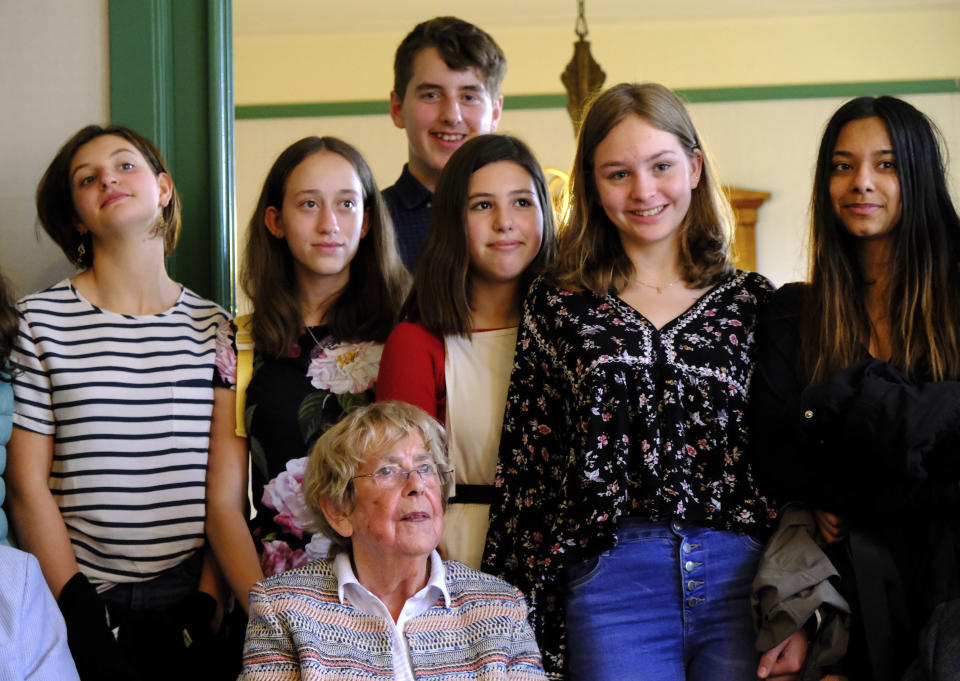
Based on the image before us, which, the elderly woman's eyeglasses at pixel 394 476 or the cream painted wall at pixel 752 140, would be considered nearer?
the elderly woman's eyeglasses at pixel 394 476

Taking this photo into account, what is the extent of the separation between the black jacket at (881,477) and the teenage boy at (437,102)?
Result: 113 centimetres

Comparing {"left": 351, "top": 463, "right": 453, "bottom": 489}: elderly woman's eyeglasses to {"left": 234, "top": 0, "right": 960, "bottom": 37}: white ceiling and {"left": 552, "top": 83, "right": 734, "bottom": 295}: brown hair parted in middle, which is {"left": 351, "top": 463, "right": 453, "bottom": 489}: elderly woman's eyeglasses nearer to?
{"left": 552, "top": 83, "right": 734, "bottom": 295}: brown hair parted in middle

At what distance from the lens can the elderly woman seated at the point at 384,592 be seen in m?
1.64

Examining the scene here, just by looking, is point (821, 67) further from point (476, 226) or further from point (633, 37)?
point (476, 226)

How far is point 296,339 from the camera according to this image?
2.13m

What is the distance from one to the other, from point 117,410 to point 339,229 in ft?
1.83

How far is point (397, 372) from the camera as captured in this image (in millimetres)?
1936

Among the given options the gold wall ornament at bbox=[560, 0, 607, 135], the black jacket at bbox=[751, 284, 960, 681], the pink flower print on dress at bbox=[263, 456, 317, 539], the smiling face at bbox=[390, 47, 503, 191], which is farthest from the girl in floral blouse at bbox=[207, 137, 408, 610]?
the gold wall ornament at bbox=[560, 0, 607, 135]

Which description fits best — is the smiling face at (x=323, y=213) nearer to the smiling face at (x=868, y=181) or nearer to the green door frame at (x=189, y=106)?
the green door frame at (x=189, y=106)

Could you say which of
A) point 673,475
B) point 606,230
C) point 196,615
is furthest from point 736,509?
point 196,615

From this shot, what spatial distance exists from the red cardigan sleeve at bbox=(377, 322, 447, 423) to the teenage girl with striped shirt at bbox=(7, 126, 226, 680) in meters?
0.43

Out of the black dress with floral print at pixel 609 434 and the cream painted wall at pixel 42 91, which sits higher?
the cream painted wall at pixel 42 91

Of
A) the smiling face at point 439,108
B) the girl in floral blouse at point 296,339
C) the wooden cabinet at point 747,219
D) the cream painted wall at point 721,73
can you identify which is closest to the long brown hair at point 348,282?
the girl in floral blouse at point 296,339

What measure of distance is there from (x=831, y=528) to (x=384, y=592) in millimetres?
729
